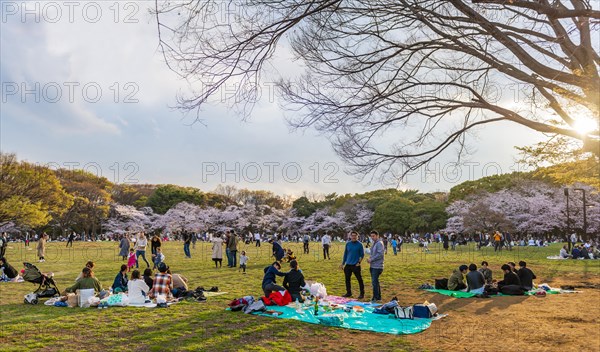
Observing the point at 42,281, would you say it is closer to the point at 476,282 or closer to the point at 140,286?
the point at 140,286

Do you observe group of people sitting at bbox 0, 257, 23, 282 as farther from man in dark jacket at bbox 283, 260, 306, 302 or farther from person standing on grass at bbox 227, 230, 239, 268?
man in dark jacket at bbox 283, 260, 306, 302

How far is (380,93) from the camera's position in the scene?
10758 mm

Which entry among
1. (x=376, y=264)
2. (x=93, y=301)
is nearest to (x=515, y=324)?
(x=376, y=264)

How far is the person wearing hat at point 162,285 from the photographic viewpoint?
1061 centimetres

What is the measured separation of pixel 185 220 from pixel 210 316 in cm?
6419

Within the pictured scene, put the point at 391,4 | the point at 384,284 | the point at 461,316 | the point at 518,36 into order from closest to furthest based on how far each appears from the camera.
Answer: the point at 391,4, the point at 518,36, the point at 461,316, the point at 384,284

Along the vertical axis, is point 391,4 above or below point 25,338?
above

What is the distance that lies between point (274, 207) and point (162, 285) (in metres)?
74.6

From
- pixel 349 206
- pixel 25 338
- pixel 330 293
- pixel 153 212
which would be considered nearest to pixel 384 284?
pixel 330 293

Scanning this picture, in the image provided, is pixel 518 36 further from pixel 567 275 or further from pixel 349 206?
pixel 349 206

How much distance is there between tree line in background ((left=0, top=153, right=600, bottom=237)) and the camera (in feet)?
133

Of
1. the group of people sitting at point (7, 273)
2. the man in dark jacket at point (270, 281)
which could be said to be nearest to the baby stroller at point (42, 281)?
the group of people sitting at point (7, 273)

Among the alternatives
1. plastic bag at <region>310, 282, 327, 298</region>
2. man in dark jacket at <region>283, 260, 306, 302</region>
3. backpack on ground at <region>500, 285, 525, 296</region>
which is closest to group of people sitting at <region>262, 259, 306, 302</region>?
man in dark jacket at <region>283, 260, 306, 302</region>

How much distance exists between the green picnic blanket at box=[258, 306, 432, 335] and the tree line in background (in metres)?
9.87
